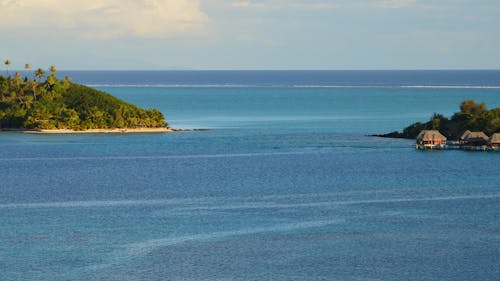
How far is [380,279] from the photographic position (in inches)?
1796

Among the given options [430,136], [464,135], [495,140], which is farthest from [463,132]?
[495,140]

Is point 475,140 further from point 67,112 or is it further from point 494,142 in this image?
point 67,112

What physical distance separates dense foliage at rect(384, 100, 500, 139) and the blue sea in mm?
5998

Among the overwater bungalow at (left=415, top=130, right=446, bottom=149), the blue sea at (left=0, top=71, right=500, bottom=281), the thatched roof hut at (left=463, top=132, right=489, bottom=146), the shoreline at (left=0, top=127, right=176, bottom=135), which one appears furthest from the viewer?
the shoreline at (left=0, top=127, right=176, bottom=135)

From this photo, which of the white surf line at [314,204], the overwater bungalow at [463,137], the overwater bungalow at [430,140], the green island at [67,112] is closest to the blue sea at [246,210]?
the white surf line at [314,204]

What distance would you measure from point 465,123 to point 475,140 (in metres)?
7.07

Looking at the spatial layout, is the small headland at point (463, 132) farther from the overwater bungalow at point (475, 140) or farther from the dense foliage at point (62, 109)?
the dense foliage at point (62, 109)

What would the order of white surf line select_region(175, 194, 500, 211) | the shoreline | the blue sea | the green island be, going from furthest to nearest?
the green island
the shoreline
white surf line select_region(175, 194, 500, 211)
the blue sea

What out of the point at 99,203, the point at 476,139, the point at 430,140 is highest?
the point at 476,139

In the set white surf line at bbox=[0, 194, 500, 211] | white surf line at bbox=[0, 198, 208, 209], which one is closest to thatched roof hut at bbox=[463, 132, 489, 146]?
white surf line at bbox=[0, 194, 500, 211]

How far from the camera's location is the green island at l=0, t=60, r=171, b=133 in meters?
132

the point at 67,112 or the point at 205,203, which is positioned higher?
the point at 67,112

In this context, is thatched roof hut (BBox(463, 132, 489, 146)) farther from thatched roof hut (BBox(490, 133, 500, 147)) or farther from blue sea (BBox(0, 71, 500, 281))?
blue sea (BBox(0, 71, 500, 281))

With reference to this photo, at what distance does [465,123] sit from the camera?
110688 millimetres
